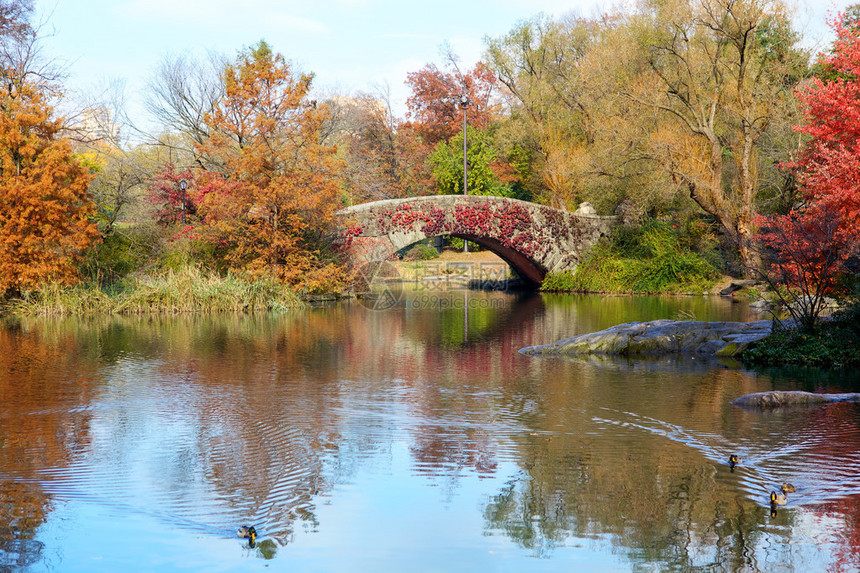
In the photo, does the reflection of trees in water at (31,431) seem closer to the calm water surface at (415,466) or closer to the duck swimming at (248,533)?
the calm water surface at (415,466)

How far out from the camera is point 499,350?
1433 cm

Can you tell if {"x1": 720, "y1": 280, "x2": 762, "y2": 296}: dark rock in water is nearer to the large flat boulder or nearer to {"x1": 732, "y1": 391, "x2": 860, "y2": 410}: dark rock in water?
the large flat boulder

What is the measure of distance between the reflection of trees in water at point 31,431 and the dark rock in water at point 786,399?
7161 mm

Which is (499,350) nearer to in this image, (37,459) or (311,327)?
(311,327)

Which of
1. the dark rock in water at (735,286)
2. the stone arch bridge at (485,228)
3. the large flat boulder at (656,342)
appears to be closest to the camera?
the large flat boulder at (656,342)

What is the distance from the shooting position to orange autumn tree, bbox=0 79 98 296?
64.1ft

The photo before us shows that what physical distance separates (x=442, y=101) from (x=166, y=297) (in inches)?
1242

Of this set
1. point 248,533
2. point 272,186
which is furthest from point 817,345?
point 272,186

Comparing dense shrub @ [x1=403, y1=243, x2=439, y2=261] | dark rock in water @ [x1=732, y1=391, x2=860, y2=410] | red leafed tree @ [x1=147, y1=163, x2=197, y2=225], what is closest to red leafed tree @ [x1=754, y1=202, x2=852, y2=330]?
dark rock in water @ [x1=732, y1=391, x2=860, y2=410]

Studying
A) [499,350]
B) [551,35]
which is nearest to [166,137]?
[551,35]

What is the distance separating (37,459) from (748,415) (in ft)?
23.4

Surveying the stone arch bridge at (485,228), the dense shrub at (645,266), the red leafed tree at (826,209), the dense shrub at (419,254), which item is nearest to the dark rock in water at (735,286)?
the dense shrub at (645,266)

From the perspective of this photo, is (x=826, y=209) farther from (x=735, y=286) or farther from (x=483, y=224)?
(x=483, y=224)

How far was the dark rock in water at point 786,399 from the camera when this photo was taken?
9055 millimetres
